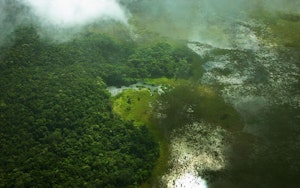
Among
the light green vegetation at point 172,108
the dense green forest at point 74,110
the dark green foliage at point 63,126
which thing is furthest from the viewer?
the light green vegetation at point 172,108

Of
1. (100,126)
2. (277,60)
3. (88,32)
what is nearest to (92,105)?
(100,126)

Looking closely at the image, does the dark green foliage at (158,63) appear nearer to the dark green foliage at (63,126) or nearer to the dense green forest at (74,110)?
the dense green forest at (74,110)

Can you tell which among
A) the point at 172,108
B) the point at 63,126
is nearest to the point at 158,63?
the point at 172,108

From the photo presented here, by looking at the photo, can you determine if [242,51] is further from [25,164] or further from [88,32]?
[25,164]

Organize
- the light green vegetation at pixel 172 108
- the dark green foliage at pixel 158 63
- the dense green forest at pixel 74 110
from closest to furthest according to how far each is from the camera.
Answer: the dense green forest at pixel 74 110 < the light green vegetation at pixel 172 108 < the dark green foliage at pixel 158 63

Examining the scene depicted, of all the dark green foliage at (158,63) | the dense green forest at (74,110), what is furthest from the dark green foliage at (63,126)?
the dark green foliage at (158,63)

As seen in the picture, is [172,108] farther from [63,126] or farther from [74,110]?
[63,126]

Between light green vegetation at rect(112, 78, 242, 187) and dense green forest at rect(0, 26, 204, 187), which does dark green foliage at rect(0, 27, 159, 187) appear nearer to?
dense green forest at rect(0, 26, 204, 187)

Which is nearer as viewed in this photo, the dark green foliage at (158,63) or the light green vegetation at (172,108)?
the light green vegetation at (172,108)
